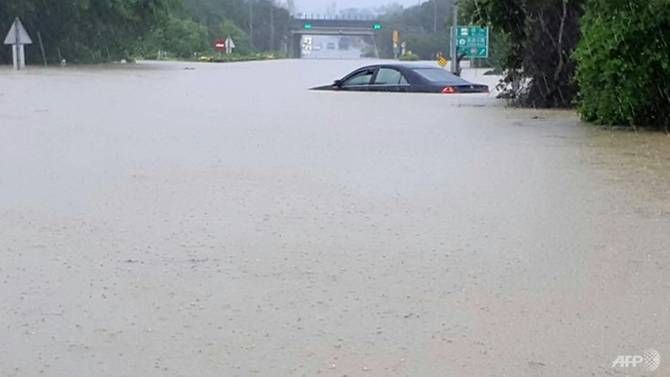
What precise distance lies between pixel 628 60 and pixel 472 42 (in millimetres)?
14098

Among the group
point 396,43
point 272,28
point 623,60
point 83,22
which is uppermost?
point 83,22

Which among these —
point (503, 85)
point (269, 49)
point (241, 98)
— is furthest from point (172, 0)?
point (269, 49)

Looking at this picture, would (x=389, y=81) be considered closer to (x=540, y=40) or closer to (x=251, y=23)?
(x=540, y=40)

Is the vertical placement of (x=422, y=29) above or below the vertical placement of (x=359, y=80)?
above

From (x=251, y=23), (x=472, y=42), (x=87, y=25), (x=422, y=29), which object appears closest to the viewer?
(x=472, y=42)

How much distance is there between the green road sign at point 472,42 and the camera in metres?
25.6

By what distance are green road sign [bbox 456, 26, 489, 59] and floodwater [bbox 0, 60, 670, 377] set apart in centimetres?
1417

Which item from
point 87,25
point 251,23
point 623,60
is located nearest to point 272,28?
point 251,23

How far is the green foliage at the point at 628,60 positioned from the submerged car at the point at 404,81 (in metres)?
6.93

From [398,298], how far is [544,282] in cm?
82

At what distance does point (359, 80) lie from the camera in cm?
2052

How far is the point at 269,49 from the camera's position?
90.8m

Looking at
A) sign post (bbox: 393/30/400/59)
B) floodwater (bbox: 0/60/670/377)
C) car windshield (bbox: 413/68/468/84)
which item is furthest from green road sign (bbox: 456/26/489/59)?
sign post (bbox: 393/30/400/59)

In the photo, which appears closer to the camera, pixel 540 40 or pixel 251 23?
pixel 540 40
